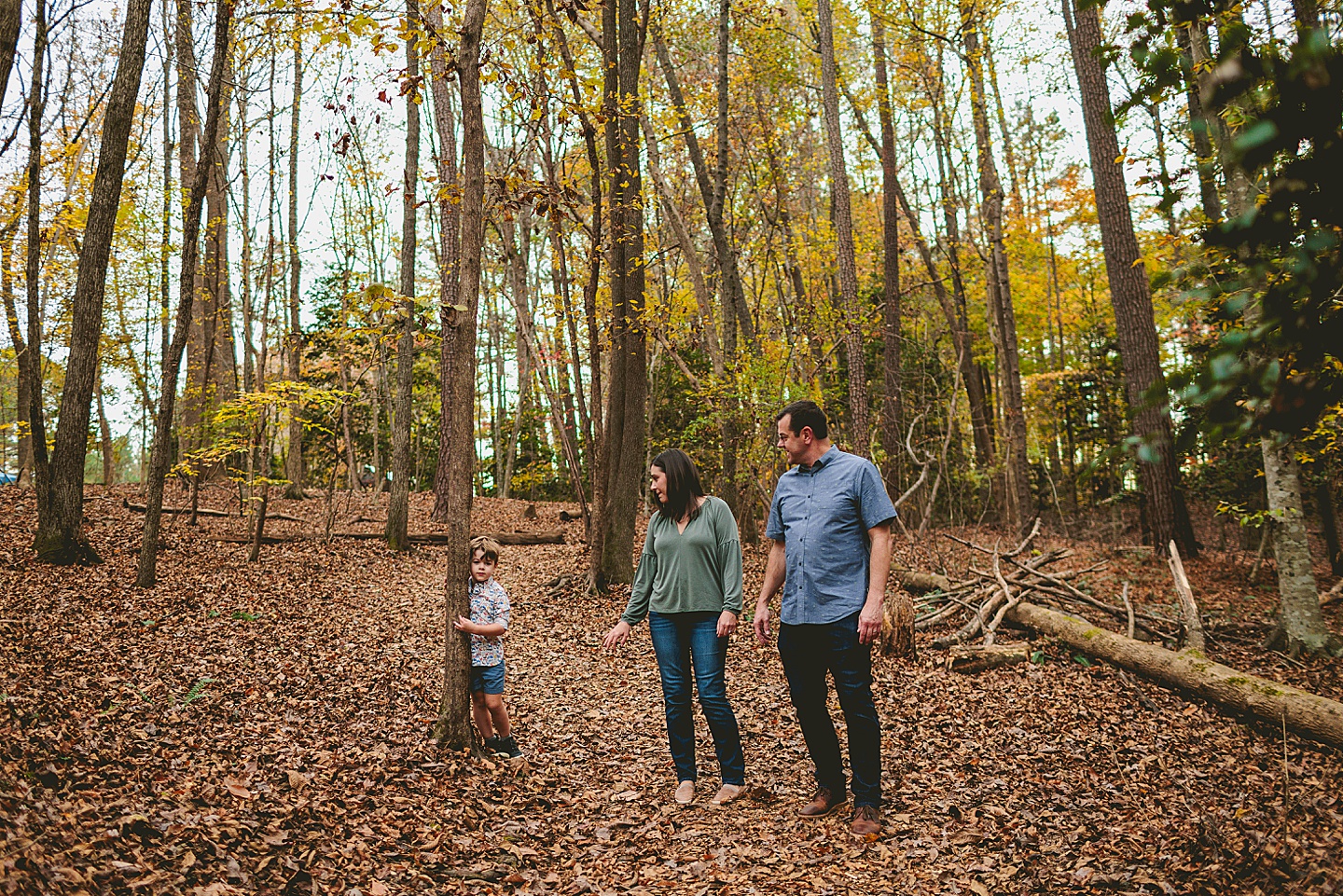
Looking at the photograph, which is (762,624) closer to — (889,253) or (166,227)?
(889,253)

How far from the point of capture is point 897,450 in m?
14.1

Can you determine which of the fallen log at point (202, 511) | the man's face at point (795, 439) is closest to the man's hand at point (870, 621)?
the man's face at point (795, 439)

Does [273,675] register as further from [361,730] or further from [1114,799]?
[1114,799]

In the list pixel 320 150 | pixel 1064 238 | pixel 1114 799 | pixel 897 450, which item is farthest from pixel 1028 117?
pixel 1114 799

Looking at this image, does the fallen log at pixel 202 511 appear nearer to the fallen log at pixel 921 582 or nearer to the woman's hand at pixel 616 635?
the fallen log at pixel 921 582

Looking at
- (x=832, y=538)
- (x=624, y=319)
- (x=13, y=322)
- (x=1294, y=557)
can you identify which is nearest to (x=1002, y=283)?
(x=624, y=319)

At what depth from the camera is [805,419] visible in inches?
165

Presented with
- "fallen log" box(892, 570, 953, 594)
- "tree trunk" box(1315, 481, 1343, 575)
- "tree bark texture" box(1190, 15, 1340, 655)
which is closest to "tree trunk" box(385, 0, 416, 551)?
"fallen log" box(892, 570, 953, 594)

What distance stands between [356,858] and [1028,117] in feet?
77.5

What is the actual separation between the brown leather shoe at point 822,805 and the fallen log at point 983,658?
136 inches

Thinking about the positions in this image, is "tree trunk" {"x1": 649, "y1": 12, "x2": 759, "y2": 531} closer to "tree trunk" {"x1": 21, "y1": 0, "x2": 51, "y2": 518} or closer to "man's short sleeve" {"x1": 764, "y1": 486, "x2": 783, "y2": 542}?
"man's short sleeve" {"x1": 764, "y1": 486, "x2": 783, "y2": 542}

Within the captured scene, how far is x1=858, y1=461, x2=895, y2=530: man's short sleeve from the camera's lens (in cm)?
390

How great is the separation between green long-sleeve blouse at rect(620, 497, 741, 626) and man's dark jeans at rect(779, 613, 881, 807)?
43 cm

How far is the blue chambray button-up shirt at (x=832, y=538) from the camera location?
12.9ft
